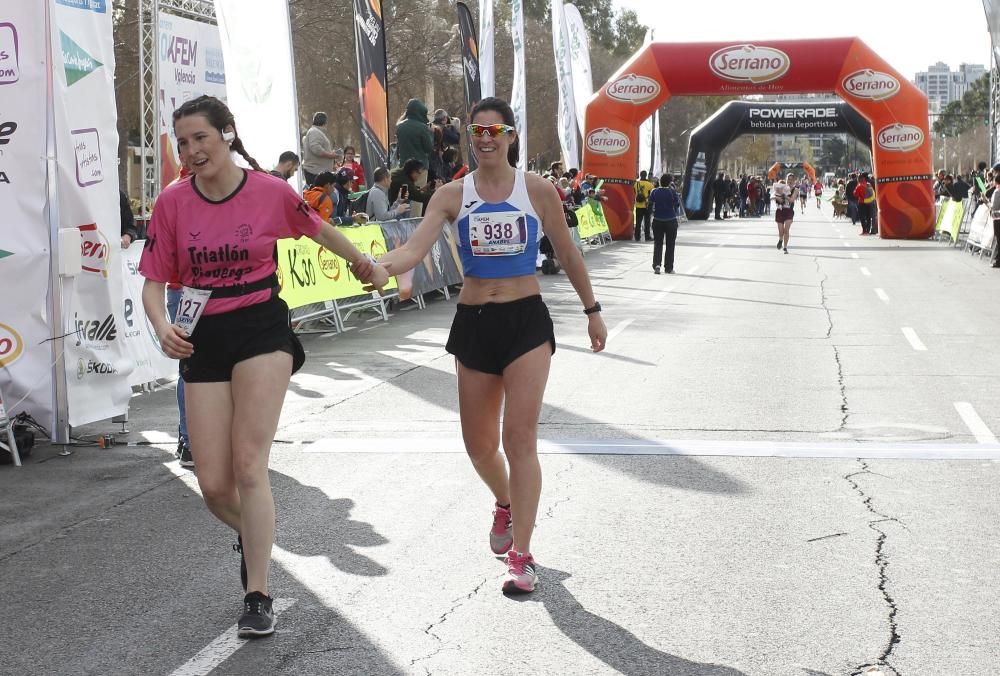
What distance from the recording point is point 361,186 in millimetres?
21219

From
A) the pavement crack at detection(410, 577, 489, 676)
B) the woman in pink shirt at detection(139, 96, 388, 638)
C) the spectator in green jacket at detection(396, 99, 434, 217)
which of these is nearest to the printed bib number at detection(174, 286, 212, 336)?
the woman in pink shirt at detection(139, 96, 388, 638)

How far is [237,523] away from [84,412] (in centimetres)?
409

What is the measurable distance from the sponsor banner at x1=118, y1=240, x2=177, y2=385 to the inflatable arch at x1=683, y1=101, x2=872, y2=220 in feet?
127

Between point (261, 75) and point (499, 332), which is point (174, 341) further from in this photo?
point (261, 75)

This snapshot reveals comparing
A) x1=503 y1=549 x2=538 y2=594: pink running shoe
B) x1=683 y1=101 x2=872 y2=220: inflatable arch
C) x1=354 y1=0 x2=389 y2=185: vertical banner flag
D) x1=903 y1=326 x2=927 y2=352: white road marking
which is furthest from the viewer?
x1=683 y1=101 x2=872 y2=220: inflatable arch

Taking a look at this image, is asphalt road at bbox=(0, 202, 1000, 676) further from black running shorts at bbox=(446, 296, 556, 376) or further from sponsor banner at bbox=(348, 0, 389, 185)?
sponsor banner at bbox=(348, 0, 389, 185)

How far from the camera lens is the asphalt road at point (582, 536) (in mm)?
4270

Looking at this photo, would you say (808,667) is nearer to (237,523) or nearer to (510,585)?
(510,585)

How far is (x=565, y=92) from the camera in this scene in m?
36.0

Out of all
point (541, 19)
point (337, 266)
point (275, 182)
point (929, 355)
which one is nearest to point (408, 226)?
point (337, 266)

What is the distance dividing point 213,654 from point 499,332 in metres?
1.59

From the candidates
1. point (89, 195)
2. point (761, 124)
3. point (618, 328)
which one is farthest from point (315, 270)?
point (761, 124)

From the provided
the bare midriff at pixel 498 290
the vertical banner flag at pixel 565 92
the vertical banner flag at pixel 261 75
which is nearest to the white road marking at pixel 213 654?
the bare midriff at pixel 498 290

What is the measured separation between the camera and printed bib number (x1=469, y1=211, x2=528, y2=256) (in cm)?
494
